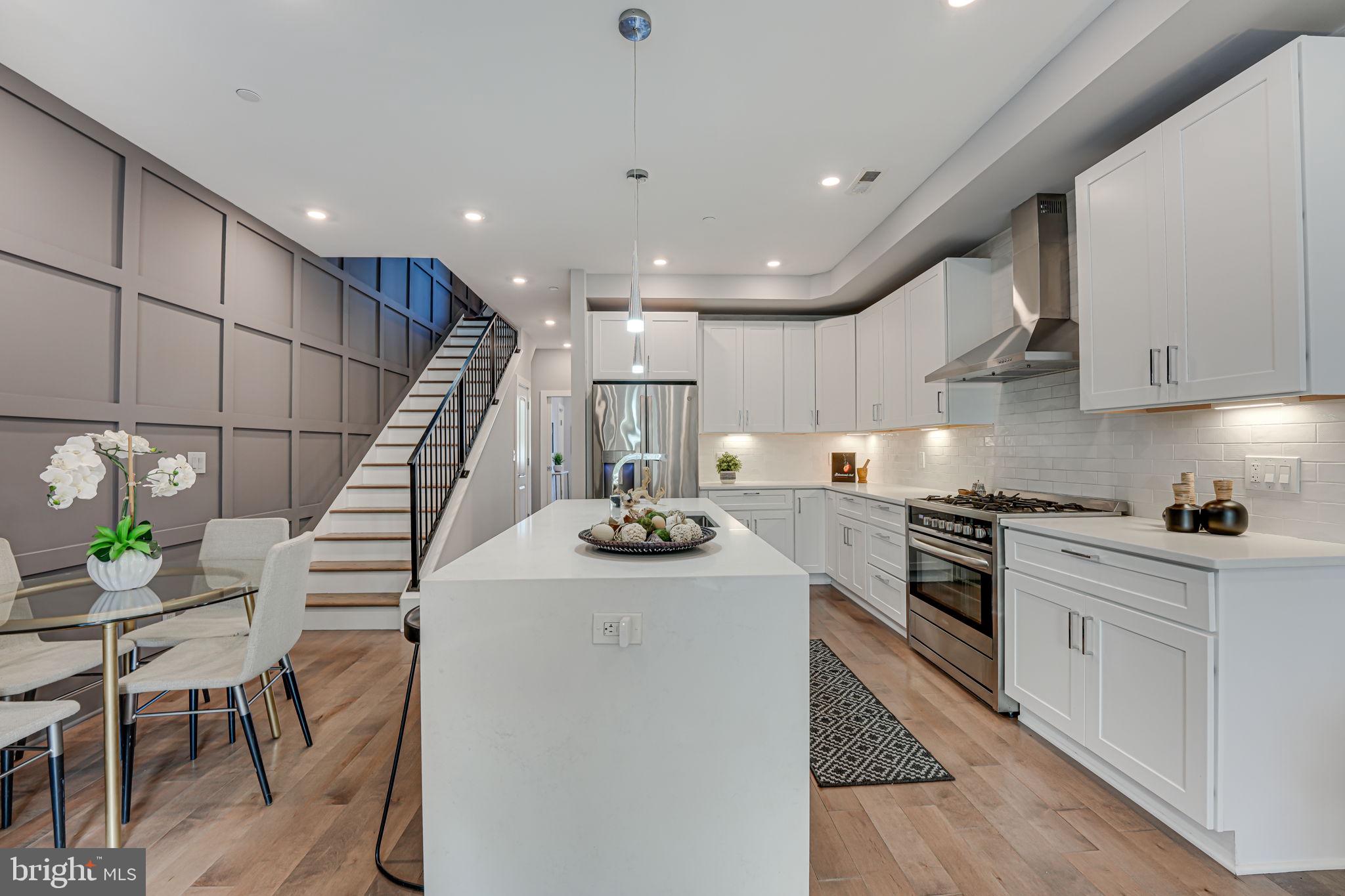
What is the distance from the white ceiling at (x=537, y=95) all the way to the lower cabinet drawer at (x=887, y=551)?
6.95ft

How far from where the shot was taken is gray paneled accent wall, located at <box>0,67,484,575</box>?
251 cm

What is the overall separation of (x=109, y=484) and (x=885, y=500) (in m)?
4.34

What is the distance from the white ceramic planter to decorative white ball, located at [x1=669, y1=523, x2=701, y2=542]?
187 cm

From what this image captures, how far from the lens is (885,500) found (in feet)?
12.8

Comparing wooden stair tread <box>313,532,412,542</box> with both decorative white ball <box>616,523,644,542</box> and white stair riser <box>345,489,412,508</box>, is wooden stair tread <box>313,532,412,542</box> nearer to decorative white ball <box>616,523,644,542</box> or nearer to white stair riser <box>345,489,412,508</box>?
white stair riser <box>345,489,412,508</box>

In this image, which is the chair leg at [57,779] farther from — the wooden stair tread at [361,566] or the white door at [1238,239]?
the white door at [1238,239]

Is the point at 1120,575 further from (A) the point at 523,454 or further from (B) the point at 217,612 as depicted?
(A) the point at 523,454

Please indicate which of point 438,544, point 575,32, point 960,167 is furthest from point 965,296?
point 438,544

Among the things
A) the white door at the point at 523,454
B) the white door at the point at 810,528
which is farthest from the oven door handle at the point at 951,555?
the white door at the point at 523,454

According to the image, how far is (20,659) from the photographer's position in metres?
2.12

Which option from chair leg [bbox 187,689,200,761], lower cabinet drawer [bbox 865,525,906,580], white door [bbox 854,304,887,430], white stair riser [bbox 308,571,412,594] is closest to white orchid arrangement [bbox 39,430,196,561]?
chair leg [bbox 187,689,200,761]

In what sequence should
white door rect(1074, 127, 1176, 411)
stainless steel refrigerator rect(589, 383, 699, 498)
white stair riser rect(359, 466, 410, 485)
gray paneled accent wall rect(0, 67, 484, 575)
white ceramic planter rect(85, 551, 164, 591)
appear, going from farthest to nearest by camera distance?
white stair riser rect(359, 466, 410, 485) → stainless steel refrigerator rect(589, 383, 699, 498) → gray paneled accent wall rect(0, 67, 484, 575) → white door rect(1074, 127, 1176, 411) → white ceramic planter rect(85, 551, 164, 591)

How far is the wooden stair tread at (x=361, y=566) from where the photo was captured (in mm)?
4328

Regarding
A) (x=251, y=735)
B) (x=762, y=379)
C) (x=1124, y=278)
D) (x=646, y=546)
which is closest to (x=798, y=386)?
(x=762, y=379)
